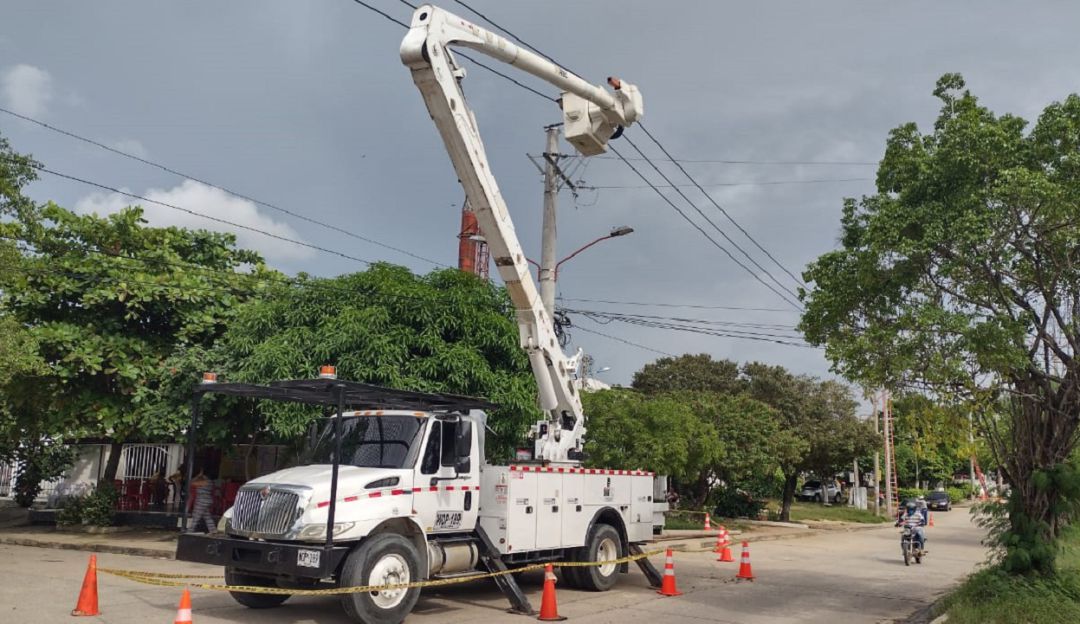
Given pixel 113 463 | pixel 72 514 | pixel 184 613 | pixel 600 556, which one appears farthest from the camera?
pixel 113 463

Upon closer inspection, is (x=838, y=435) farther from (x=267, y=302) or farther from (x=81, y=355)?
(x=81, y=355)

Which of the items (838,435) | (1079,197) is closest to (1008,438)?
(1079,197)

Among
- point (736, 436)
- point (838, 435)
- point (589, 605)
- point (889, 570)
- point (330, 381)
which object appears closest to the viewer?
point (330, 381)

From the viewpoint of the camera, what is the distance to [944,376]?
33.3ft

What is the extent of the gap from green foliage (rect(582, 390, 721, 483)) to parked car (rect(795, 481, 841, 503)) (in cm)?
3723

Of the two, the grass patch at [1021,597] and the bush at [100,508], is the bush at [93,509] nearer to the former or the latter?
the bush at [100,508]

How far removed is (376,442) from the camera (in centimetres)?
1071

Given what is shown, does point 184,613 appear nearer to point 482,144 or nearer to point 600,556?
point 482,144

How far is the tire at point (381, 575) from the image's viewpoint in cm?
913

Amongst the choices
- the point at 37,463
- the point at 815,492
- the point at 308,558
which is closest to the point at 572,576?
the point at 308,558

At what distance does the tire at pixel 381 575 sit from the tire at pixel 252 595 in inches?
57.8

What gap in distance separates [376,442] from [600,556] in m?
4.45

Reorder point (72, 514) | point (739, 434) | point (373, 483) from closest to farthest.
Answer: point (373, 483)
point (72, 514)
point (739, 434)

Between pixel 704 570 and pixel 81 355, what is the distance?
47.6 ft
